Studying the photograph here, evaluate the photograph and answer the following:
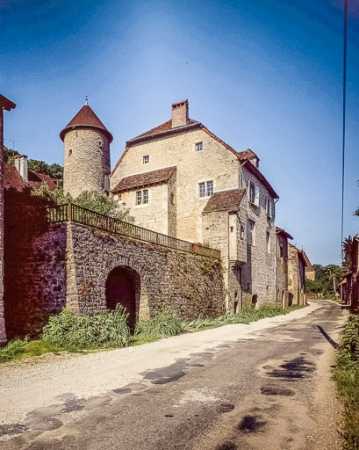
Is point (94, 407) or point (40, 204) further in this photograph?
point (40, 204)

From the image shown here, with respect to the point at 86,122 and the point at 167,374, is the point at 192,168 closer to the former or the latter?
the point at 86,122

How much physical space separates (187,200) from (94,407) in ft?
69.2

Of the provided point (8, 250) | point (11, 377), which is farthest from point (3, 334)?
point (8, 250)

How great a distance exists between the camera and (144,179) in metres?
26.2

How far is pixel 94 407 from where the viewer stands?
5.18m

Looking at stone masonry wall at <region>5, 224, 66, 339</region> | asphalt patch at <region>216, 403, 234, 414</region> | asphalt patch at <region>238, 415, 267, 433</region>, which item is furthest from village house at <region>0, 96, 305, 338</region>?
asphalt patch at <region>238, 415, 267, 433</region>

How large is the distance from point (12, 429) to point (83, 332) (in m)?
6.61

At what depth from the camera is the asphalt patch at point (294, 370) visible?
7027 mm

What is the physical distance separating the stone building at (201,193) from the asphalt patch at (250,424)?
59.9ft

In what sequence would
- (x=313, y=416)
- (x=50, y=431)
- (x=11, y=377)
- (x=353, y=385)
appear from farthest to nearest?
(x=11, y=377) < (x=353, y=385) < (x=313, y=416) < (x=50, y=431)

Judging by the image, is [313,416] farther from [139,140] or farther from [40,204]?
[139,140]

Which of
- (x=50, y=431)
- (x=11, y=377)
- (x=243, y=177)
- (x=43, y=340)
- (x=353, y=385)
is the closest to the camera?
(x=50, y=431)

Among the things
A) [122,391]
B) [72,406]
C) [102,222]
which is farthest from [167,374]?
[102,222]

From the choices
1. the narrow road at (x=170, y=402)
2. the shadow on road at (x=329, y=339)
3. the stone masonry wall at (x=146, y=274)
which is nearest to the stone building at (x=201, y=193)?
the stone masonry wall at (x=146, y=274)
